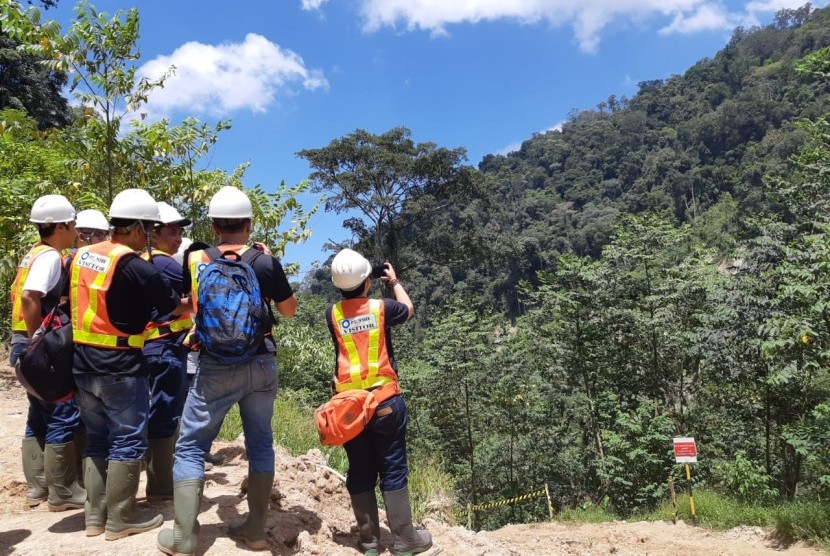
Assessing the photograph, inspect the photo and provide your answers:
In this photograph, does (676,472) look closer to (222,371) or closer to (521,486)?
(521,486)

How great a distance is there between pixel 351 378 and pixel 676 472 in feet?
36.1

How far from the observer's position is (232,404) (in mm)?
2639

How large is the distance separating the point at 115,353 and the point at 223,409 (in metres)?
0.59

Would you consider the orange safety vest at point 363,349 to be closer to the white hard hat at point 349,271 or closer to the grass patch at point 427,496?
the white hard hat at point 349,271

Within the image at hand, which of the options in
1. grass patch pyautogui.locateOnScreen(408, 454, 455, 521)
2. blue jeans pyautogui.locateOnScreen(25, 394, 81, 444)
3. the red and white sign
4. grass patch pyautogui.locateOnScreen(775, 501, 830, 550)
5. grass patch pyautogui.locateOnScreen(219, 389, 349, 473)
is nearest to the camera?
blue jeans pyautogui.locateOnScreen(25, 394, 81, 444)

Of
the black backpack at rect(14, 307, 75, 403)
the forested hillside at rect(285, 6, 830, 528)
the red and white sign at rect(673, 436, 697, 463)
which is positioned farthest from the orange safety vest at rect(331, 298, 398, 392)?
the red and white sign at rect(673, 436, 697, 463)

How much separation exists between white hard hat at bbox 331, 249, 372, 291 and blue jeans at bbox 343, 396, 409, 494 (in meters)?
0.63

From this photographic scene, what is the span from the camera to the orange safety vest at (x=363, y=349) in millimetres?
2908

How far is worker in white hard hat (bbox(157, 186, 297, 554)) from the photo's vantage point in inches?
98.3

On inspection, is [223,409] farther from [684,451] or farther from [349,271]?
[684,451]

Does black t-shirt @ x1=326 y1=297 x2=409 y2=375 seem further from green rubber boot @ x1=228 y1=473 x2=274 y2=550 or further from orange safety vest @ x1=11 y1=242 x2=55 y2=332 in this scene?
orange safety vest @ x1=11 y1=242 x2=55 y2=332

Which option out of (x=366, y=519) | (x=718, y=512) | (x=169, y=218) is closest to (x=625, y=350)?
(x=718, y=512)

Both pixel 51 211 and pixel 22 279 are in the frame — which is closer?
pixel 51 211

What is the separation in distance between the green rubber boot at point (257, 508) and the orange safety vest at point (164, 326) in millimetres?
1014
